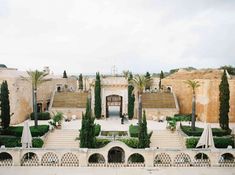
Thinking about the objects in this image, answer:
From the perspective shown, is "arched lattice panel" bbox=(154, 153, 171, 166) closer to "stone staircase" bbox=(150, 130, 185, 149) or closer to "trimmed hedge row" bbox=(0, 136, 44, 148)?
"stone staircase" bbox=(150, 130, 185, 149)

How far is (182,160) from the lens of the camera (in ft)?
83.4

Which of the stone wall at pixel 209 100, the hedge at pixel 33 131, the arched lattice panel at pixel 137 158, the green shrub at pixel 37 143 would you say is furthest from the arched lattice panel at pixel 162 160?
the stone wall at pixel 209 100

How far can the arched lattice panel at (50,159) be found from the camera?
24219mm

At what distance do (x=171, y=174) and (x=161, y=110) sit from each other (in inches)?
671

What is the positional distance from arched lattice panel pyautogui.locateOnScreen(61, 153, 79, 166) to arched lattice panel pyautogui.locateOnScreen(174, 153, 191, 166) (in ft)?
24.7

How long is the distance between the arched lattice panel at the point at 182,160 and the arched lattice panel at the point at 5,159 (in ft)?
40.9

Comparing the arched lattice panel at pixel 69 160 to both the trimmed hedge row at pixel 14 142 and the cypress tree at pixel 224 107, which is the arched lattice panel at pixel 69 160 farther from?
the cypress tree at pixel 224 107

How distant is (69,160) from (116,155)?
159 inches

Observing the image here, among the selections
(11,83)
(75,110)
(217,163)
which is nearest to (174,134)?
(217,163)

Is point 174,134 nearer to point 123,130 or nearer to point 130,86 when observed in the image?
point 123,130

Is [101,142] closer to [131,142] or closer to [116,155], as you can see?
[116,155]

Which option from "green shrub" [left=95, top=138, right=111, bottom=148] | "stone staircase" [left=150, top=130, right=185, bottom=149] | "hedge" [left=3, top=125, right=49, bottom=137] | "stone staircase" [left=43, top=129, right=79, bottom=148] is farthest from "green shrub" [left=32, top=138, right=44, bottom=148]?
"stone staircase" [left=150, top=130, right=185, bottom=149]

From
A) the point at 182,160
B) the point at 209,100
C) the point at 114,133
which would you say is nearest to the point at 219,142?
the point at 182,160

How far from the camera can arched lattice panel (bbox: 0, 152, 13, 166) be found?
24.1 meters
